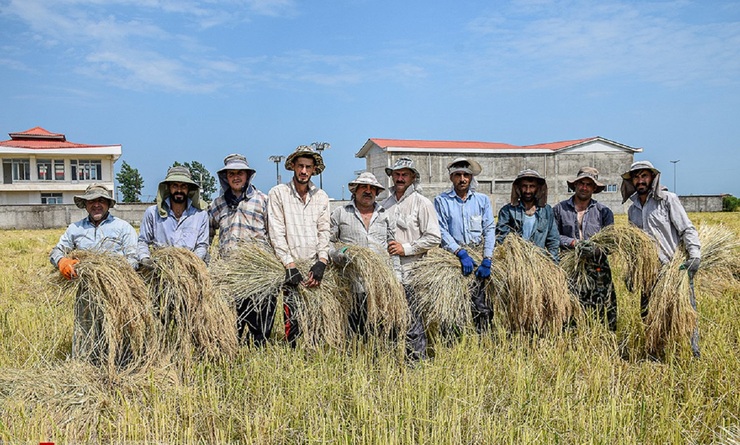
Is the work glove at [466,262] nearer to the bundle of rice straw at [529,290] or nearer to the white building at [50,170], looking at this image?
the bundle of rice straw at [529,290]

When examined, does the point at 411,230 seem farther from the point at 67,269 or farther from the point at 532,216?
the point at 67,269

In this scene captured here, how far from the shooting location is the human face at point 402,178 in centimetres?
464

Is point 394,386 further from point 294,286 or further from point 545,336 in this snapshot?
point 545,336

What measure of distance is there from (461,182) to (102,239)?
2851 mm

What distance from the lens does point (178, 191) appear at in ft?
14.2

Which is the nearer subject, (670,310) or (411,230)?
A: (670,310)

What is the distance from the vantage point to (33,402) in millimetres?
3291

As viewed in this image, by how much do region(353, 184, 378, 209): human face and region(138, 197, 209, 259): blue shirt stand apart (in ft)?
4.02

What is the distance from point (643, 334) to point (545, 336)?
738 millimetres

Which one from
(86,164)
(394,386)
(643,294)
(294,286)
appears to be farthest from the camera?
(86,164)

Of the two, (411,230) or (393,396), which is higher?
(411,230)

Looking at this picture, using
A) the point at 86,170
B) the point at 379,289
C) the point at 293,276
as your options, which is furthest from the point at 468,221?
the point at 86,170

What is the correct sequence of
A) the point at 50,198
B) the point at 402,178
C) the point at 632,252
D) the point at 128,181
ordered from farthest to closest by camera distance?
A: 1. the point at 128,181
2. the point at 50,198
3. the point at 402,178
4. the point at 632,252

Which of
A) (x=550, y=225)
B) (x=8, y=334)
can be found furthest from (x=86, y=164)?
(x=550, y=225)
